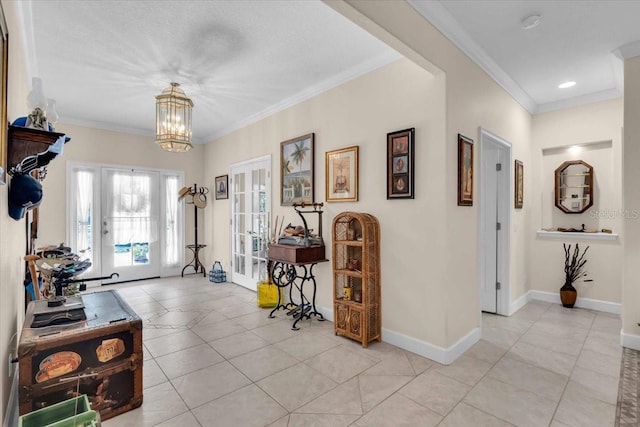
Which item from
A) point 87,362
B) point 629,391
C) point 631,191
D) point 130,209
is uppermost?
point 631,191

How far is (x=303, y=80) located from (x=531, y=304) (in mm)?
4188

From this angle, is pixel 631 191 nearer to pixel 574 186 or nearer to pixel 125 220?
pixel 574 186

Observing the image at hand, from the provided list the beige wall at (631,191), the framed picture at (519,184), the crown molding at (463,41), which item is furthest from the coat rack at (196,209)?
the beige wall at (631,191)

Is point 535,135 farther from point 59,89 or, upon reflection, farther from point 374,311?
point 59,89

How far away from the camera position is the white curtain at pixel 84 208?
17.2 ft

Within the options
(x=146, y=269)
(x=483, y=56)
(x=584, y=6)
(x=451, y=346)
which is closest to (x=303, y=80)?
(x=483, y=56)

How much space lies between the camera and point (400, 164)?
2.92 metres

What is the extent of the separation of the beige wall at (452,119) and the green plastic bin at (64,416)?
7.94 feet

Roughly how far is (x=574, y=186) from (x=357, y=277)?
11.3 ft

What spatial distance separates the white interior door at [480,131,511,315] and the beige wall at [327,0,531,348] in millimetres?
433

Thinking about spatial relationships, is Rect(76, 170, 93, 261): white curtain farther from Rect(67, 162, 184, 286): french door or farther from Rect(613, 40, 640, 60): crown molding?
Rect(613, 40, 640, 60): crown molding

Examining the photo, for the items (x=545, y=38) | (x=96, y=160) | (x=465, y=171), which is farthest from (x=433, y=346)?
(x=96, y=160)

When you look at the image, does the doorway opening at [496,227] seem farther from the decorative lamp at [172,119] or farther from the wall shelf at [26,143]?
the wall shelf at [26,143]

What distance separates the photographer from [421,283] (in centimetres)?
281
